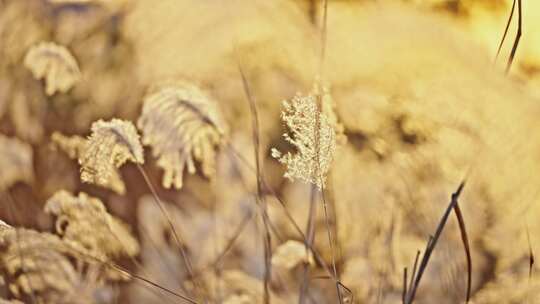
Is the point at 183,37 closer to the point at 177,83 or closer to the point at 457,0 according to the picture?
the point at 177,83

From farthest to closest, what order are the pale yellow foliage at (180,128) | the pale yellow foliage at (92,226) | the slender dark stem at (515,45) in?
the pale yellow foliage at (92,226), the pale yellow foliage at (180,128), the slender dark stem at (515,45)

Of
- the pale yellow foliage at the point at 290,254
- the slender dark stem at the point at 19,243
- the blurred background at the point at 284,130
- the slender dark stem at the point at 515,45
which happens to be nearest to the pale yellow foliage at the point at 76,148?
the blurred background at the point at 284,130

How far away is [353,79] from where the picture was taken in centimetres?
74

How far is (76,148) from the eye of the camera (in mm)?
895

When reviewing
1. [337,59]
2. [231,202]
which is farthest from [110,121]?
[337,59]

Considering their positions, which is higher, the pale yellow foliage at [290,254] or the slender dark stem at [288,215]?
the slender dark stem at [288,215]

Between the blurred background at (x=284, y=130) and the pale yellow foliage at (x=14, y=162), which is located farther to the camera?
the pale yellow foliage at (x=14, y=162)

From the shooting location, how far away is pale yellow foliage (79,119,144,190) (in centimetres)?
79

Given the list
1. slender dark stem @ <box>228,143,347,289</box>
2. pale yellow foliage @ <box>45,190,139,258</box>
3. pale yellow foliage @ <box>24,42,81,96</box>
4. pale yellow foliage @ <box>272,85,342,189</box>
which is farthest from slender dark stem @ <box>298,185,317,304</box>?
pale yellow foliage @ <box>24,42,81,96</box>

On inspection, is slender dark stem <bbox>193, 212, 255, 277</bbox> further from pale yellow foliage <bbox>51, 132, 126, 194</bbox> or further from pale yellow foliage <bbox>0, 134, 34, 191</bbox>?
pale yellow foliage <bbox>0, 134, 34, 191</bbox>

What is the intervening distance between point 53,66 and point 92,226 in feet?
0.74

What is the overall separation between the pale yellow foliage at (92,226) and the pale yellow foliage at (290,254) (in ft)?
0.68

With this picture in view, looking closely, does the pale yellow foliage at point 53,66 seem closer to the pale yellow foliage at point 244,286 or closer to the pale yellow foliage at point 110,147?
the pale yellow foliage at point 110,147

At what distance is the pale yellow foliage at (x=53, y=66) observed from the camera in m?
0.87
